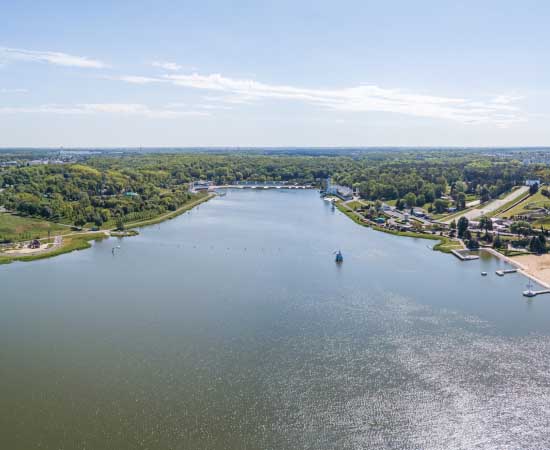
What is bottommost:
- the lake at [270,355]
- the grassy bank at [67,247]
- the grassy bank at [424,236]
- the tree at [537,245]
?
the lake at [270,355]

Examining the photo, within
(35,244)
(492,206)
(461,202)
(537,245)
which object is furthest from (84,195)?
(492,206)

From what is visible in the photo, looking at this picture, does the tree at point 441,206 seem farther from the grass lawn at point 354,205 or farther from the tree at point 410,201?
the grass lawn at point 354,205

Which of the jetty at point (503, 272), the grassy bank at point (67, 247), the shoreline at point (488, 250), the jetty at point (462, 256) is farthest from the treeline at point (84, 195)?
the jetty at point (503, 272)

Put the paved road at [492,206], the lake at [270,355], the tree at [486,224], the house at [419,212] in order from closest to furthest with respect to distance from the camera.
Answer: the lake at [270,355] → the tree at [486,224] → the paved road at [492,206] → the house at [419,212]

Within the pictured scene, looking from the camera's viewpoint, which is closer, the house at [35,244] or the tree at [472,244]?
the house at [35,244]

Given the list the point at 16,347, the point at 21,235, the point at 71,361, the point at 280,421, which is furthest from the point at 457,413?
the point at 21,235

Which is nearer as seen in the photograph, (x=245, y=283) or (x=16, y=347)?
(x=16, y=347)

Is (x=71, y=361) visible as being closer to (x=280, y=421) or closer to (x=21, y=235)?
(x=280, y=421)

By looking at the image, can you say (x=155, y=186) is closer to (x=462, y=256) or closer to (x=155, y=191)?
(x=155, y=191)
